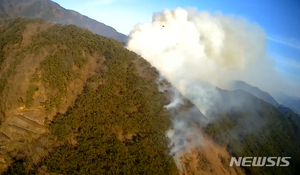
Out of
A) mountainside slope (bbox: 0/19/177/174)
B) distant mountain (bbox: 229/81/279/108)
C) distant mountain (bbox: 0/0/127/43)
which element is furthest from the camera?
distant mountain (bbox: 0/0/127/43)

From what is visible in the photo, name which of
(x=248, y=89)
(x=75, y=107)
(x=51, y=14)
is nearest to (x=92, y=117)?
(x=75, y=107)

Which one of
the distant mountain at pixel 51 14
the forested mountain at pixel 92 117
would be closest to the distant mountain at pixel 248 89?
the forested mountain at pixel 92 117

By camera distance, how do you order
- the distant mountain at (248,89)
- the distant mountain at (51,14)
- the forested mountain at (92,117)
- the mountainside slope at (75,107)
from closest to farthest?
the mountainside slope at (75,107) < the forested mountain at (92,117) < the distant mountain at (248,89) < the distant mountain at (51,14)

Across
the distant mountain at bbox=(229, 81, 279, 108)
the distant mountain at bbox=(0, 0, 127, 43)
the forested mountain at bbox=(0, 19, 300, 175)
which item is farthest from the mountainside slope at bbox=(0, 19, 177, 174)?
the distant mountain at bbox=(0, 0, 127, 43)

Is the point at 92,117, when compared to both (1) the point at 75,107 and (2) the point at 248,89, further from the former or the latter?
(2) the point at 248,89

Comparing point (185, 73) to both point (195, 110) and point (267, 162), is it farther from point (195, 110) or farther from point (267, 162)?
point (267, 162)

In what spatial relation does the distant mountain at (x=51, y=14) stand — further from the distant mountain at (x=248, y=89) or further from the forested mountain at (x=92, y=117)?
the forested mountain at (x=92, y=117)

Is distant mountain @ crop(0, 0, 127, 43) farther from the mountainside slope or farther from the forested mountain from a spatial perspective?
the forested mountain
